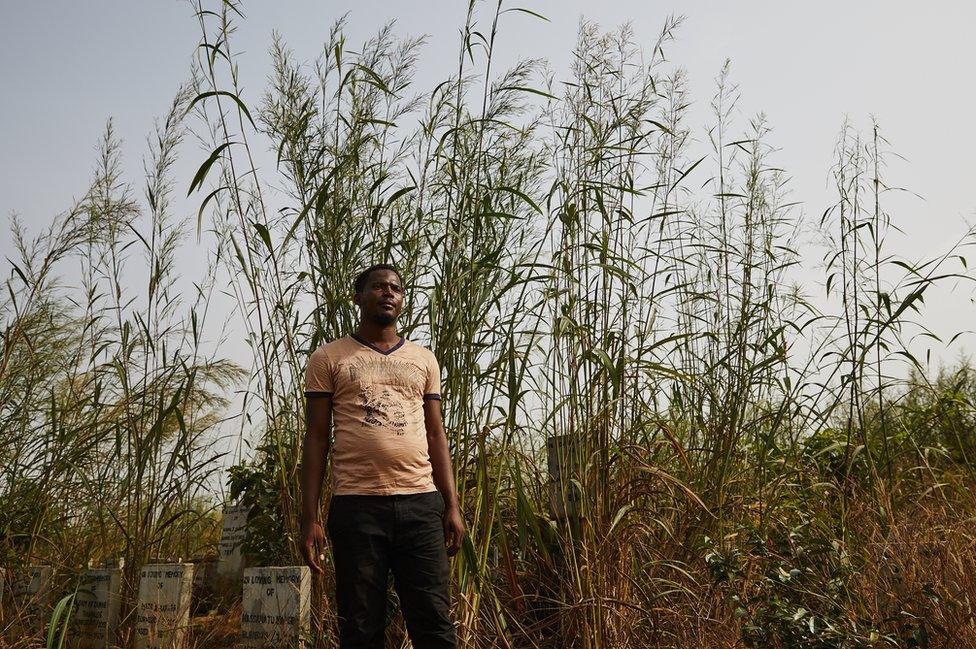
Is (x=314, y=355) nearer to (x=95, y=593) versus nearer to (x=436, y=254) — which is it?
(x=436, y=254)

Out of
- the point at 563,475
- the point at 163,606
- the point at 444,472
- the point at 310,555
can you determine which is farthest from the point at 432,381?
the point at 163,606

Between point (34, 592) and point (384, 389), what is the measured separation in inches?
69.8

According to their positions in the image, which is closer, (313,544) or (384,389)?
(313,544)

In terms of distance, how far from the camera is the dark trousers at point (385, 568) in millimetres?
2459

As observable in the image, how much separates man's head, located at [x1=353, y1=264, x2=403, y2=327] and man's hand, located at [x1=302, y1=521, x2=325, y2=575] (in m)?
0.67

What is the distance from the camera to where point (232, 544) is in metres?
3.78

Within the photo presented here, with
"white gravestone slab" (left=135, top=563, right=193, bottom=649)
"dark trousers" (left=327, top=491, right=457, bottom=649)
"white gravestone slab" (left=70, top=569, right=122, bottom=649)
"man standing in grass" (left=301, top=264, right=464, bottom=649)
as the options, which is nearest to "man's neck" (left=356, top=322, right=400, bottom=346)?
"man standing in grass" (left=301, top=264, right=464, bottom=649)

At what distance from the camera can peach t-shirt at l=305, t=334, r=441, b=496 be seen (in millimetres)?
2549

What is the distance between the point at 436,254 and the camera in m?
2.96

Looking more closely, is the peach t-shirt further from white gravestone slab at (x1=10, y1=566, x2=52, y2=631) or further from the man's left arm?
white gravestone slab at (x1=10, y1=566, x2=52, y2=631)

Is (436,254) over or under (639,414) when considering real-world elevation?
over

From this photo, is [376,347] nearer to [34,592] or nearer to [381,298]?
[381,298]

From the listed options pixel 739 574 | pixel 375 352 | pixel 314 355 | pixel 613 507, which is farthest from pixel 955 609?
pixel 314 355

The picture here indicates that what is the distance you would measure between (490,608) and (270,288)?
137 cm
